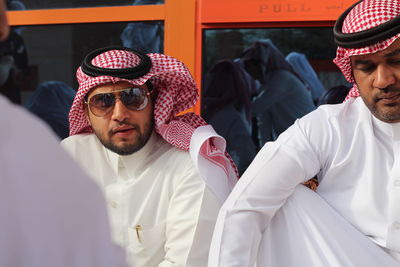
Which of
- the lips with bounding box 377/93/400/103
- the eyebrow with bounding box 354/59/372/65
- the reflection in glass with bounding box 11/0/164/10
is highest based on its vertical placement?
the reflection in glass with bounding box 11/0/164/10

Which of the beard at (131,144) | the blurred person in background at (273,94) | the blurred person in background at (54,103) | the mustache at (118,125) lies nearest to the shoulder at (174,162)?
the beard at (131,144)

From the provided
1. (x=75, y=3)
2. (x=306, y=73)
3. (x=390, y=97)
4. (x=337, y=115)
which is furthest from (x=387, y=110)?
(x=75, y=3)

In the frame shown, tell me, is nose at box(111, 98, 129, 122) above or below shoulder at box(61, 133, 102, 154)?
above

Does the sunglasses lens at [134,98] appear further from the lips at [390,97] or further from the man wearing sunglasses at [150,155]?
the lips at [390,97]

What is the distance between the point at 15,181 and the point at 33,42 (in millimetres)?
4100

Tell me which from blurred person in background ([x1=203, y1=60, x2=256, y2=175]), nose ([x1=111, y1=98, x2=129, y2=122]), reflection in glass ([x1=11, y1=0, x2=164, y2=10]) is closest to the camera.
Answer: nose ([x1=111, y1=98, x2=129, y2=122])

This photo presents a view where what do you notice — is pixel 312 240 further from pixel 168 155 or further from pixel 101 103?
pixel 101 103

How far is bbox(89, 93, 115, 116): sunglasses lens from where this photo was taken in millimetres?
3307

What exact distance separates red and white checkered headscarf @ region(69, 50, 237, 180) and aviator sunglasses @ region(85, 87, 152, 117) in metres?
0.05

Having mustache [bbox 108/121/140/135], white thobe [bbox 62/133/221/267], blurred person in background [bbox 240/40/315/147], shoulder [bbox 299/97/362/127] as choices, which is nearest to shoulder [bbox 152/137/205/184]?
white thobe [bbox 62/133/221/267]

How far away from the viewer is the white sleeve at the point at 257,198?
2752 mm

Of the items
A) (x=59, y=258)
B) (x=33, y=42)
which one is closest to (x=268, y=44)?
(x=33, y=42)

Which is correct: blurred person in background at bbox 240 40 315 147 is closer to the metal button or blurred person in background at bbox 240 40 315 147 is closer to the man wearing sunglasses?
the man wearing sunglasses

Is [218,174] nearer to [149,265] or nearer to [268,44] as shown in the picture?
[149,265]
